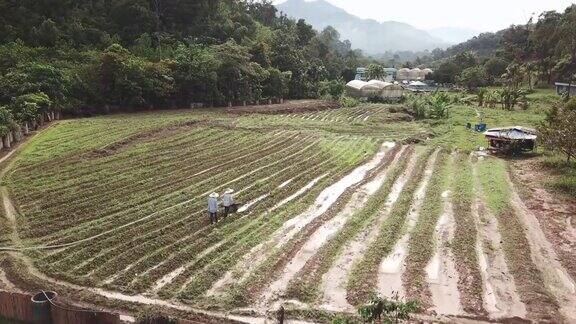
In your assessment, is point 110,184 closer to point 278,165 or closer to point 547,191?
point 278,165

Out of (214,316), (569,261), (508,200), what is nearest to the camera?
(214,316)

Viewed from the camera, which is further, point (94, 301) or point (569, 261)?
point (569, 261)

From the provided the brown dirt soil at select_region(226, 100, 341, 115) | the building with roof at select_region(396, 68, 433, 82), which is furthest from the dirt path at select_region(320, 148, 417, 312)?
the building with roof at select_region(396, 68, 433, 82)

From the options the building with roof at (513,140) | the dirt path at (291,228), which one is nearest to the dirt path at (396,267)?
the dirt path at (291,228)

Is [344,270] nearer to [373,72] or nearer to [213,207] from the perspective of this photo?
[213,207]

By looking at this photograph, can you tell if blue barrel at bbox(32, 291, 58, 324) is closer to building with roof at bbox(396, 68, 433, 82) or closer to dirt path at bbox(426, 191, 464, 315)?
dirt path at bbox(426, 191, 464, 315)

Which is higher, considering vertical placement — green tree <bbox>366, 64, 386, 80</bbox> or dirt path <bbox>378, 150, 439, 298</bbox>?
green tree <bbox>366, 64, 386, 80</bbox>

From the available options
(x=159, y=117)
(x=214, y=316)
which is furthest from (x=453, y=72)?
(x=214, y=316)
